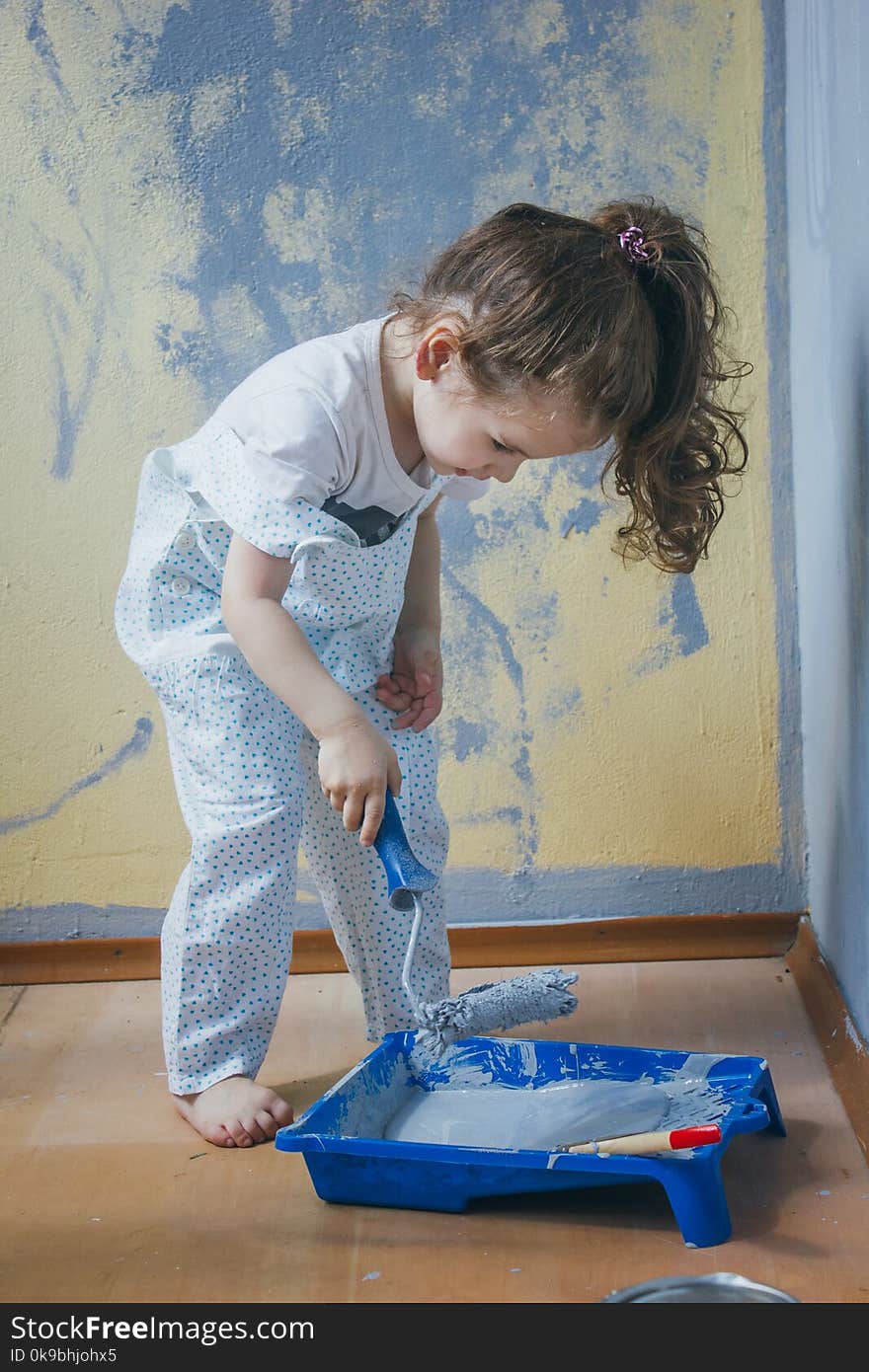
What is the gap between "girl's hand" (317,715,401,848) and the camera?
92cm

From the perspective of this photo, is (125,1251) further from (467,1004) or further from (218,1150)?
(467,1004)

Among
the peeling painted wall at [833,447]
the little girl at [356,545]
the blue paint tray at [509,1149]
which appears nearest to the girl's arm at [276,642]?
the little girl at [356,545]

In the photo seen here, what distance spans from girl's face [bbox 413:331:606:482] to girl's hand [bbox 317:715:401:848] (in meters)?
0.21

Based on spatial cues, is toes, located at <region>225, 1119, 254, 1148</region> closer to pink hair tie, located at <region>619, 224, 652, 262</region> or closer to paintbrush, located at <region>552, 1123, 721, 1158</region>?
paintbrush, located at <region>552, 1123, 721, 1158</region>

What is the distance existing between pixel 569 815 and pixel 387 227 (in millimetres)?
622

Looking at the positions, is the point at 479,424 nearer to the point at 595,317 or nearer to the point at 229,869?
the point at 595,317

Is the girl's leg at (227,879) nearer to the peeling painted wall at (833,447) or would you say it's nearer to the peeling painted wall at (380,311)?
the peeling painted wall at (380,311)

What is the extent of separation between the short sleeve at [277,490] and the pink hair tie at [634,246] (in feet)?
0.80

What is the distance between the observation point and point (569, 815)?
1411 millimetres

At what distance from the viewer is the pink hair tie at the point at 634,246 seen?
0.94 meters

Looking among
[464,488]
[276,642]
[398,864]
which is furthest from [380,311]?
[398,864]

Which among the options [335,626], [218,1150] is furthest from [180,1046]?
[335,626]
